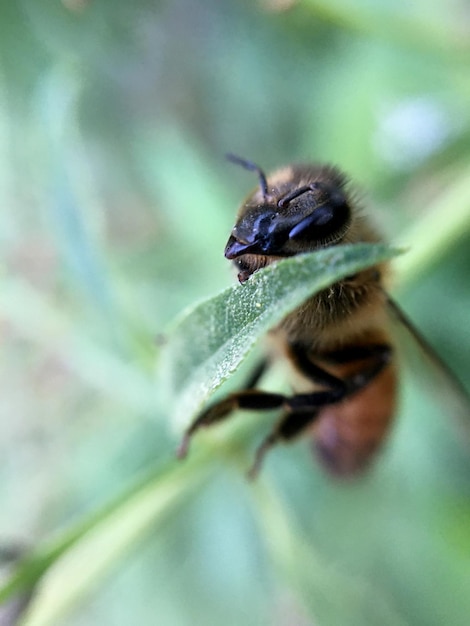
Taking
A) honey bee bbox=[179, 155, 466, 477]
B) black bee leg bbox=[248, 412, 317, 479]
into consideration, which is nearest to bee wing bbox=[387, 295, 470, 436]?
honey bee bbox=[179, 155, 466, 477]

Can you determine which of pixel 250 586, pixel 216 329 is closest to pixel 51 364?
pixel 250 586

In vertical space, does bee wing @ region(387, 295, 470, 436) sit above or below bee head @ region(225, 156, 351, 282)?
below

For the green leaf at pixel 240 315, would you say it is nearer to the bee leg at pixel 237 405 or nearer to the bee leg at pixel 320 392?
the bee leg at pixel 237 405

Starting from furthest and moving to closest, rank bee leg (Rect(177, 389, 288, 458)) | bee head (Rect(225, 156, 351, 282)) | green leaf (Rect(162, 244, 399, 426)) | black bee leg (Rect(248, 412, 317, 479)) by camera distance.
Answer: black bee leg (Rect(248, 412, 317, 479)) → bee leg (Rect(177, 389, 288, 458)) → bee head (Rect(225, 156, 351, 282)) → green leaf (Rect(162, 244, 399, 426))

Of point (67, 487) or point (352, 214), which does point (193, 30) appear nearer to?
point (67, 487)

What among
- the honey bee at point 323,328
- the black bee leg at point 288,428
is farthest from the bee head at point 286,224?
the black bee leg at point 288,428

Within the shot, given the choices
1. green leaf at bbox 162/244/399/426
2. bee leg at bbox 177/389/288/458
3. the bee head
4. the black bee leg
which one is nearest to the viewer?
green leaf at bbox 162/244/399/426

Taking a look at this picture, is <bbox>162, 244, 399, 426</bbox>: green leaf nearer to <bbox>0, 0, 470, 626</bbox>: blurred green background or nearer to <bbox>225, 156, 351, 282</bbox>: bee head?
<bbox>225, 156, 351, 282</bbox>: bee head

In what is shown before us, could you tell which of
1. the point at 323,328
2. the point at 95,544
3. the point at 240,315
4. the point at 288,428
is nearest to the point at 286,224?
the point at 240,315
